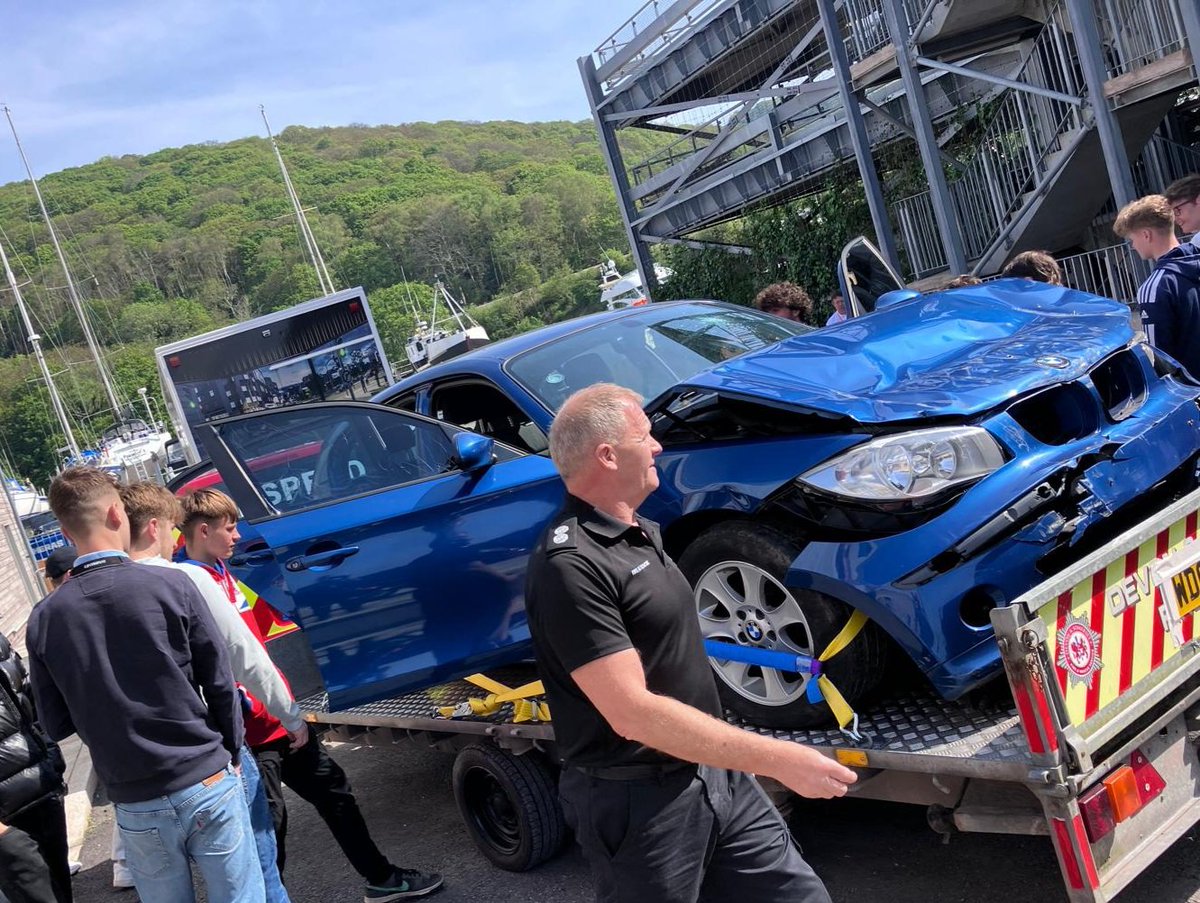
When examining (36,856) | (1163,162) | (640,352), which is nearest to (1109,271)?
(1163,162)

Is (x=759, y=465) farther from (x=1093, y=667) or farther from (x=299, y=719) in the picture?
(x=299, y=719)

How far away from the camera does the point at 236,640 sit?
3766 mm

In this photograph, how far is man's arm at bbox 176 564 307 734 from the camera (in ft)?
12.0

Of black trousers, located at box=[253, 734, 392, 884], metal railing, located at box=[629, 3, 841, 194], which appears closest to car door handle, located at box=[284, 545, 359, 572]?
black trousers, located at box=[253, 734, 392, 884]

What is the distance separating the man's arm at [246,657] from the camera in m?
3.66

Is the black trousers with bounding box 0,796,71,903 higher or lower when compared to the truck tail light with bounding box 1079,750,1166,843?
higher

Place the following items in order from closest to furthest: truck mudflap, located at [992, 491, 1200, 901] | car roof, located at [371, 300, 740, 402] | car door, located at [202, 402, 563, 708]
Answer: truck mudflap, located at [992, 491, 1200, 901], car door, located at [202, 402, 563, 708], car roof, located at [371, 300, 740, 402]

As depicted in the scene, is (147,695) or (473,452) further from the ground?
(473,452)

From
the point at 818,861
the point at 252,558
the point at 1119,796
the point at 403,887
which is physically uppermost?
the point at 252,558

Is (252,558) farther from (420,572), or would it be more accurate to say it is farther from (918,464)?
(918,464)

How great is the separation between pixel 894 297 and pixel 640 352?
115 centimetres

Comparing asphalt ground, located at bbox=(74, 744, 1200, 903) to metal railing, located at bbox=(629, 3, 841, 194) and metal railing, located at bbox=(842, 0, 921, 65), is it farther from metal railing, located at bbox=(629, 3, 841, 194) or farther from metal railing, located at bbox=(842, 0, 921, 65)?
metal railing, located at bbox=(629, 3, 841, 194)

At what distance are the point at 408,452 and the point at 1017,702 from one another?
2828mm

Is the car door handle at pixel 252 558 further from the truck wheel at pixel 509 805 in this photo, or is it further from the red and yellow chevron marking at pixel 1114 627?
the red and yellow chevron marking at pixel 1114 627
